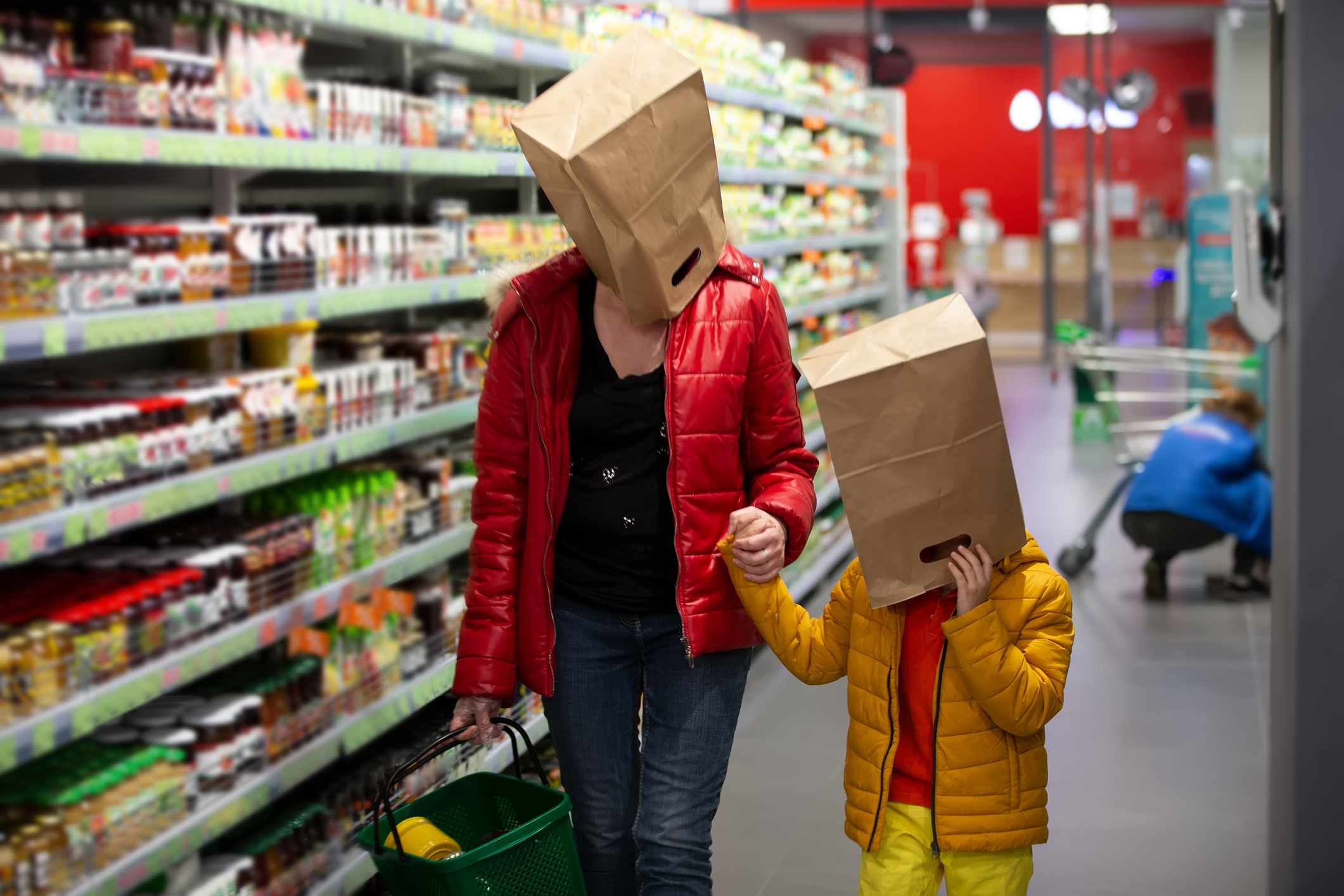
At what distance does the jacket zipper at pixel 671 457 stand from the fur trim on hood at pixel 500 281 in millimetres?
289

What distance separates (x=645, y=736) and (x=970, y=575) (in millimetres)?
656

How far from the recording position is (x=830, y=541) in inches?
272

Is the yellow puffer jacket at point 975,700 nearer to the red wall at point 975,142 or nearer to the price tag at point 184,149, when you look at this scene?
the price tag at point 184,149

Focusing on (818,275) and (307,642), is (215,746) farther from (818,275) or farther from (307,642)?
(818,275)

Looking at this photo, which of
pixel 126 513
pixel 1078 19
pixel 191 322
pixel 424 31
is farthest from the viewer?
pixel 1078 19

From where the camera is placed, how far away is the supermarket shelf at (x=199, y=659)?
2301mm

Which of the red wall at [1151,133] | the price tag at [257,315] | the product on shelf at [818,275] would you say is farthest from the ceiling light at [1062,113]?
the price tag at [257,315]

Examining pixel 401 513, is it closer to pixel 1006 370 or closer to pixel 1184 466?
pixel 1184 466

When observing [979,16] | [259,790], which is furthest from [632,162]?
[979,16]

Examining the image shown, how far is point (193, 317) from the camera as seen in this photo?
8.86ft

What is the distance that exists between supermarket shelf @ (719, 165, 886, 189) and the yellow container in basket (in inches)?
89.1

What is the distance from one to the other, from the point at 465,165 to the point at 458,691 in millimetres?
1673

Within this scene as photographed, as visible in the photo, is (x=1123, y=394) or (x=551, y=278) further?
(x=1123, y=394)

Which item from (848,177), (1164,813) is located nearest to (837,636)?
(1164,813)
